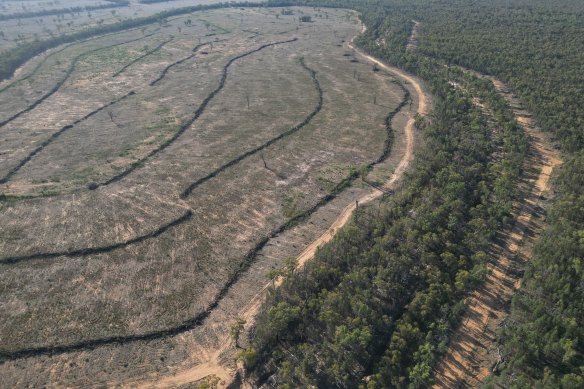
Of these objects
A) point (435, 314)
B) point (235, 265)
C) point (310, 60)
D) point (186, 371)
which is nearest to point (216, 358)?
point (186, 371)

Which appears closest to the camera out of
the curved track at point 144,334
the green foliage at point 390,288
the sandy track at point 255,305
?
the green foliage at point 390,288

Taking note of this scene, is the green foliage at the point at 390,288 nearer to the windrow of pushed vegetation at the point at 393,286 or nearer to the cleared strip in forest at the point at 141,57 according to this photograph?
the windrow of pushed vegetation at the point at 393,286

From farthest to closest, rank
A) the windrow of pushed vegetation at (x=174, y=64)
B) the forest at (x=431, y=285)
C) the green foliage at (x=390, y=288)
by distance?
1. the windrow of pushed vegetation at (x=174, y=64)
2. the green foliage at (x=390, y=288)
3. the forest at (x=431, y=285)

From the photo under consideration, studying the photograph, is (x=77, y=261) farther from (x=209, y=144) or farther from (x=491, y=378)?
(x=491, y=378)

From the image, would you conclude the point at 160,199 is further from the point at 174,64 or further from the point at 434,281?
the point at 174,64

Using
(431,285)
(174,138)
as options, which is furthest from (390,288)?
(174,138)

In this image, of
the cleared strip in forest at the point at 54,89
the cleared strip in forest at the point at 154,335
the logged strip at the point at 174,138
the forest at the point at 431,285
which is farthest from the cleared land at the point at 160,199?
the forest at the point at 431,285

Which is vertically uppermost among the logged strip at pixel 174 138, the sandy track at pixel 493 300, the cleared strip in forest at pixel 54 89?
the sandy track at pixel 493 300
